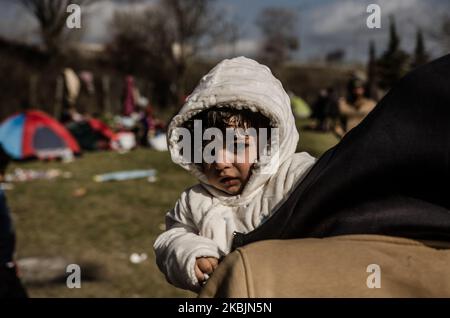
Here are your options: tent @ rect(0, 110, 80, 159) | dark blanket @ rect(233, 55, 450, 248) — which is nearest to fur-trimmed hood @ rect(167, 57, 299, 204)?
dark blanket @ rect(233, 55, 450, 248)

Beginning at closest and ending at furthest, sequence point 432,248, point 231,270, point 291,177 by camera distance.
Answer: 1. point 231,270
2. point 432,248
3. point 291,177

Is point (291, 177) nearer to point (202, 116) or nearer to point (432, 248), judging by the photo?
point (202, 116)

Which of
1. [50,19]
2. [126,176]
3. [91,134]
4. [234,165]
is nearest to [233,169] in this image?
[234,165]

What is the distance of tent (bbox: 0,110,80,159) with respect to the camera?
508 inches

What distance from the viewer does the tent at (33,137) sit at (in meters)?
12.9

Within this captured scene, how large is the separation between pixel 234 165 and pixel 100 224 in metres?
5.99

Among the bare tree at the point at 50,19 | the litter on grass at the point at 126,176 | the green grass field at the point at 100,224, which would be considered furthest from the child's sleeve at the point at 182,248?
the bare tree at the point at 50,19

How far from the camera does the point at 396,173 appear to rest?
126 centimetres

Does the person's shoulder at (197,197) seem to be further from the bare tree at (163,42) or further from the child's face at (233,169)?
the bare tree at (163,42)

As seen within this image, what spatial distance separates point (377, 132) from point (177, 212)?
3.06 ft

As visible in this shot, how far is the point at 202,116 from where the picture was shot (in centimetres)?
198

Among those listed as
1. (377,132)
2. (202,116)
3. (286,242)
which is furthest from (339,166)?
(202,116)

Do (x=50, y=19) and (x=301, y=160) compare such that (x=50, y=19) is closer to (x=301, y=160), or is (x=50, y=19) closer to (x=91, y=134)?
(x=91, y=134)

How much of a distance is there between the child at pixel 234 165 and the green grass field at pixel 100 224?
3.92 feet
